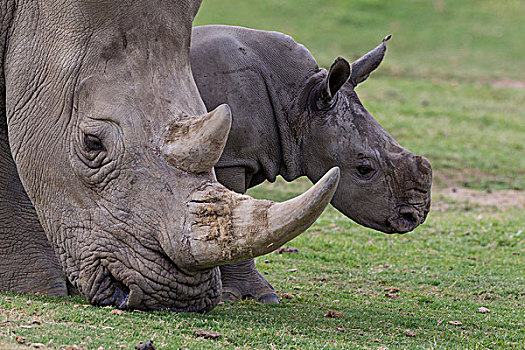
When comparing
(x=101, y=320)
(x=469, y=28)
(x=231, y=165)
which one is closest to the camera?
(x=101, y=320)

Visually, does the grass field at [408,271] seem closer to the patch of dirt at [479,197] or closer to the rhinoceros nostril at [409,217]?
the patch of dirt at [479,197]

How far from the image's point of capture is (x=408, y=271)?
29.3 feet

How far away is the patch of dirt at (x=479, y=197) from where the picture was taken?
13312mm

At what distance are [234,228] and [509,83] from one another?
74.2 feet

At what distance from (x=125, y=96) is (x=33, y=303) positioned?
4.73 feet

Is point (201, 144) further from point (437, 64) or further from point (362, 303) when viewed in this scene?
point (437, 64)

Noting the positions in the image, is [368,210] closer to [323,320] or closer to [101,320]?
[323,320]

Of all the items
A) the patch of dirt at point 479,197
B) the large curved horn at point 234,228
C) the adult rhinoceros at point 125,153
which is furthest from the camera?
the patch of dirt at point 479,197

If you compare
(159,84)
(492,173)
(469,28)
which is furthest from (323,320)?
(469,28)

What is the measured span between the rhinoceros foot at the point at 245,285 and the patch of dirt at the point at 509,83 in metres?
19.5

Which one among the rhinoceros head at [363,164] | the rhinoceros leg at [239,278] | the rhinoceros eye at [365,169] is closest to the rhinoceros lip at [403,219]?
Answer: the rhinoceros head at [363,164]

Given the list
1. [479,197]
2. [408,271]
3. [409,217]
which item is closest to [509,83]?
[479,197]

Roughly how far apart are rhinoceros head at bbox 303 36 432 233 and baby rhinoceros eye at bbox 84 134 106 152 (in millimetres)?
2719

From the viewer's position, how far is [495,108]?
21859 millimetres
